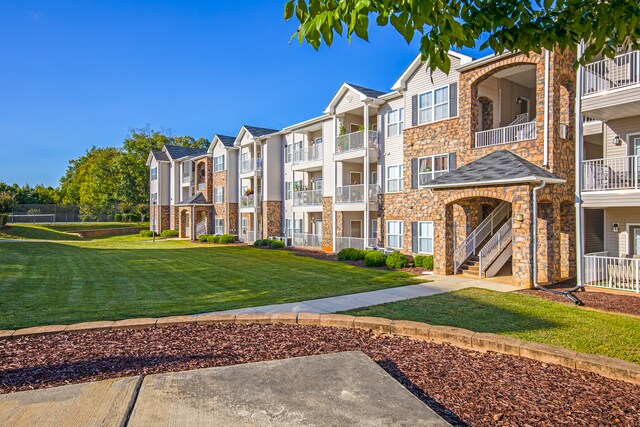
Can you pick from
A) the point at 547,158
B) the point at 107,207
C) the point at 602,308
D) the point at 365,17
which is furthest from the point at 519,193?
the point at 107,207

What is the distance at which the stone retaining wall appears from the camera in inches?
191

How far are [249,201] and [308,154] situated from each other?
8768 millimetres

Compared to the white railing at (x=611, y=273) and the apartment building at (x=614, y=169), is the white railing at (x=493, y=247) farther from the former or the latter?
the white railing at (x=611, y=273)

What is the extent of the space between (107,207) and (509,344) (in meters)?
62.0

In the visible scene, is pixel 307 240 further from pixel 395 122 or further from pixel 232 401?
pixel 232 401

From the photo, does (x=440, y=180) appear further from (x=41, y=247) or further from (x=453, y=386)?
(x=41, y=247)

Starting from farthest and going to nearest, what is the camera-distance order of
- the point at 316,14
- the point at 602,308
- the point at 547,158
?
the point at 547,158, the point at 602,308, the point at 316,14

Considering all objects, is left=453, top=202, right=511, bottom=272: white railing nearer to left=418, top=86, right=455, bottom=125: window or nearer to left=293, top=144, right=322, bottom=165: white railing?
left=418, top=86, right=455, bottom=125: window

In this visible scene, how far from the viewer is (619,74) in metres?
14.8

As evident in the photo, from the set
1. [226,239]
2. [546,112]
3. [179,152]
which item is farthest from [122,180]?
[546,112]

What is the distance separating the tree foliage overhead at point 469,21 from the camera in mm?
3807

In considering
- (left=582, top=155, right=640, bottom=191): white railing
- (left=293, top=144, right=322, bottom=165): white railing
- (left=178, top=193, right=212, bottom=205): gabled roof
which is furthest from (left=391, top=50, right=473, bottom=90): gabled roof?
(left=178, top=193, right=212, bottom=205): gabled roof

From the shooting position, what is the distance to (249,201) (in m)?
34.2

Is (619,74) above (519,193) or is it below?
above
